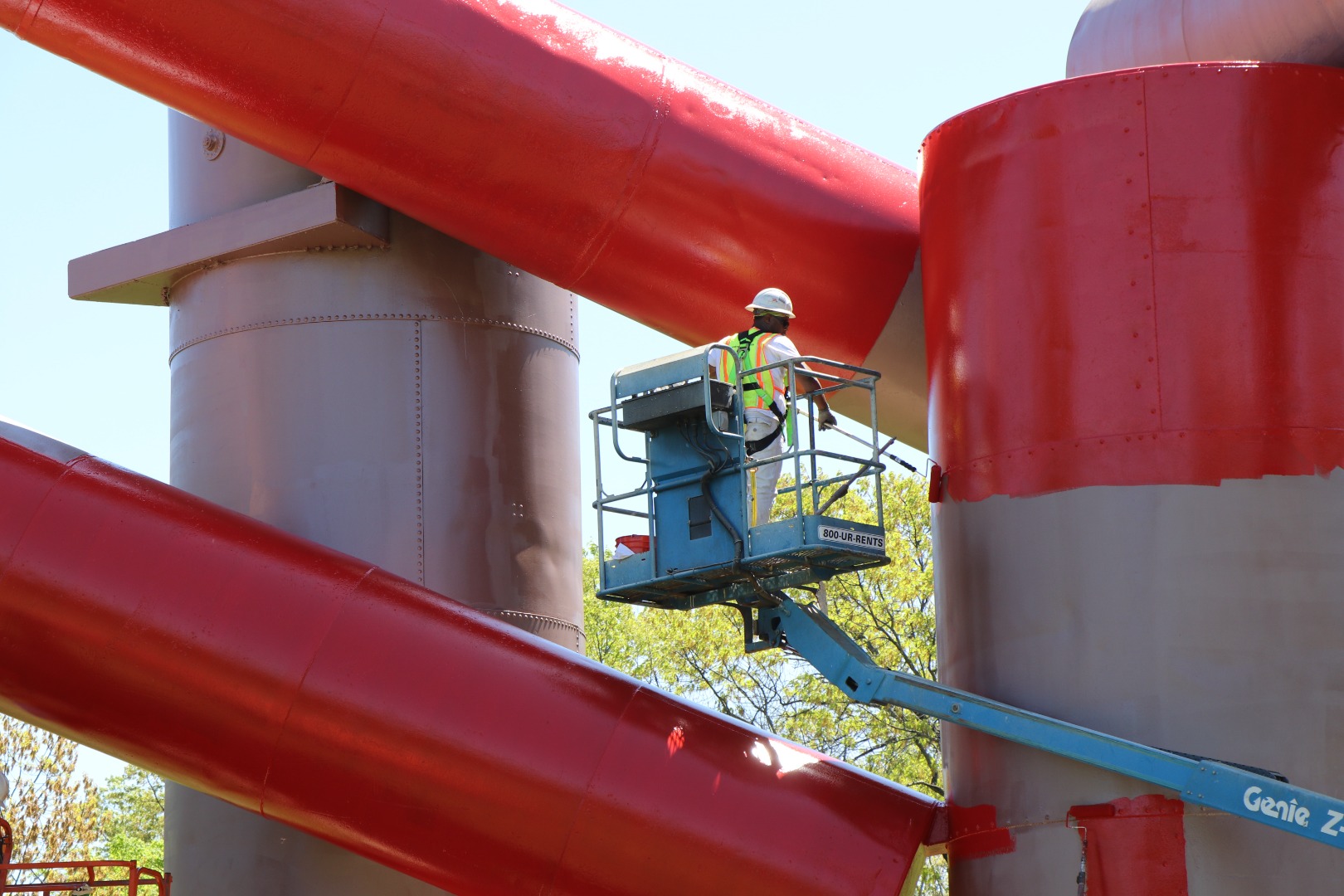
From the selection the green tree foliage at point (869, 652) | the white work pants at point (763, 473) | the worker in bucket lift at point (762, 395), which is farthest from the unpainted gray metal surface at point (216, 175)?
the green tree foliage at point (869, 652)

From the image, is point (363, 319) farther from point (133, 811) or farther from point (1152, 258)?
point (133, 811)

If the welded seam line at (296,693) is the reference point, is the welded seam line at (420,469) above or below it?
above

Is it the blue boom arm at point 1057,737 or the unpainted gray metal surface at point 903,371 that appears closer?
the blue boom arm at point 1057,737

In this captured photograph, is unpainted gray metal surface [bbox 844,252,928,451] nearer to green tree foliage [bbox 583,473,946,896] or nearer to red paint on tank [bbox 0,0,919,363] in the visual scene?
red paint on tank [bbox 0,0,919,363]

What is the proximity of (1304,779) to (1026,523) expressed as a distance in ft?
7.78

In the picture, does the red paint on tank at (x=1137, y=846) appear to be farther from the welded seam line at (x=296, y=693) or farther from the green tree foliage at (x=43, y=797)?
the green tree foliage at (x=43, y=797)

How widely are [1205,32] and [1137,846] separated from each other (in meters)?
6.34

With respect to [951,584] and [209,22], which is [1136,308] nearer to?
[951,584]

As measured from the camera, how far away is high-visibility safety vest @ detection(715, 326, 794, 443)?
37.4 ft

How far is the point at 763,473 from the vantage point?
11.6 metres

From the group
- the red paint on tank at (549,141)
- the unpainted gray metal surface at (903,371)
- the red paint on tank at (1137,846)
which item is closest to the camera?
the red paint on tank at (1137,846)

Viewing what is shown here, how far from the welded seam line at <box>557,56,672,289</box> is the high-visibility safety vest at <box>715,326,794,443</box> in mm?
2099

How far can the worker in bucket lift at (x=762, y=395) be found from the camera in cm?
1136

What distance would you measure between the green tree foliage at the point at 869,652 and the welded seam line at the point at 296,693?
17201 millimetres
